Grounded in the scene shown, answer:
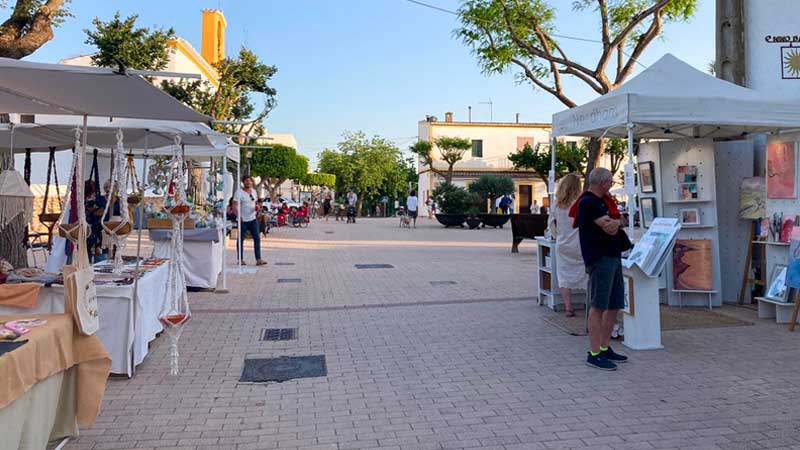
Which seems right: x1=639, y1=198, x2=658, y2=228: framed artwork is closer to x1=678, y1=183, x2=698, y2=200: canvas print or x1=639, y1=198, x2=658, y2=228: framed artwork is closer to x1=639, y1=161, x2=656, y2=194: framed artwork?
x1=639, y1=161, x2=656, y2=194: framed artwork

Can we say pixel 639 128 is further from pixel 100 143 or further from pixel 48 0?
pixel 48 0

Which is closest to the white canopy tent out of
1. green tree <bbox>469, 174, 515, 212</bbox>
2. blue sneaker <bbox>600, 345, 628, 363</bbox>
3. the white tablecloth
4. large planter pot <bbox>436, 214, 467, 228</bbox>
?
blue sneaker <bbox>600, 345, 628, 363</bbox>

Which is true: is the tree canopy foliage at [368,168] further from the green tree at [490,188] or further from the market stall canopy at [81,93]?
the market stall canopy at [81,93]

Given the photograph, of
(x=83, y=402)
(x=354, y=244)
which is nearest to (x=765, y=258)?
(x=83, y=402)

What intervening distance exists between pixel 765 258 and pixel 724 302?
0.90 meters

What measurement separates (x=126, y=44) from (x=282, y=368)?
15.4m

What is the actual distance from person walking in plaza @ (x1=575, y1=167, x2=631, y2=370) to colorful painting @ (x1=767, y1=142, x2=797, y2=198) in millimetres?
3148

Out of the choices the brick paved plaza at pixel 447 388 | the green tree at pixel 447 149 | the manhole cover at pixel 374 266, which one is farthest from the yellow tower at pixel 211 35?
the brick paved plaza at pixel 447 388

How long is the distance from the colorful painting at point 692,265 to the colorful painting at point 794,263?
3.53 feet

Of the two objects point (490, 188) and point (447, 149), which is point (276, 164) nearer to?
point (447, 149)

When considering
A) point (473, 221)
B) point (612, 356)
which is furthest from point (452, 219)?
point (612, 356)

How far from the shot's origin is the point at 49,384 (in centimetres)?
321

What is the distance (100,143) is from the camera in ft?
25.9

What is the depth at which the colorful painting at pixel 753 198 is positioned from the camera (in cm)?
736
